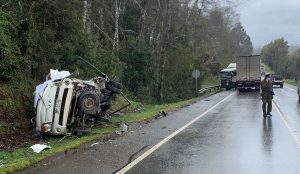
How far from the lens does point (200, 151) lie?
10.5m

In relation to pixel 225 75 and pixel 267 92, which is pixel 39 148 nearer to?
pixel 267 92

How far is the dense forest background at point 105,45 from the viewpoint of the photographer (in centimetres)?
1414

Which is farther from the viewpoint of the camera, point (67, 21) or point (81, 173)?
point (67, 21)

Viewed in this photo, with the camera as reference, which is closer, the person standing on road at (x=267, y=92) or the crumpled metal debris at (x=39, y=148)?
the crumpled metal debris at (x=39, y=148)

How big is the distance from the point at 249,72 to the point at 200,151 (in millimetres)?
38083

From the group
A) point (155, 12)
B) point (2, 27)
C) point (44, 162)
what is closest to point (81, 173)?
point (44, 162)

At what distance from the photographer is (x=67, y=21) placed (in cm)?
1786

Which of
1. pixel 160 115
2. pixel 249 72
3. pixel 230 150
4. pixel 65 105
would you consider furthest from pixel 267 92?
pixel 249 72

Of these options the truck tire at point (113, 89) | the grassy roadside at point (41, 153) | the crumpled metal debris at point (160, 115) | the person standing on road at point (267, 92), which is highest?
the truck tire at point (113, 89)

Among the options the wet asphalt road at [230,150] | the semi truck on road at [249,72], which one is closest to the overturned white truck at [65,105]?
the wet asphalt road at [230,150]

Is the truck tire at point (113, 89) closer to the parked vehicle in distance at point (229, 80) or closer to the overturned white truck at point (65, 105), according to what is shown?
the overturned white truck at point (65, 105)

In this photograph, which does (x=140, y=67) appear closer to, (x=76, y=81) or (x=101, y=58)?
(x=101, y=58)

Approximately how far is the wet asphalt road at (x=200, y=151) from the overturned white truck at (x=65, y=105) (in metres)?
1.02

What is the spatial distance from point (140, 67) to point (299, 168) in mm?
30497
